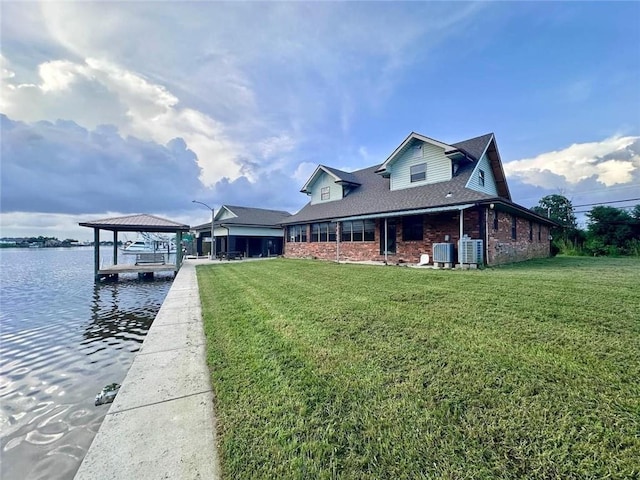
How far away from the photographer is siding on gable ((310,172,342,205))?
2050 cm

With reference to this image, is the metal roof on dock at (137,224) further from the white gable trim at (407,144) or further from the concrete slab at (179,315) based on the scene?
the white gable trim at (407,144)

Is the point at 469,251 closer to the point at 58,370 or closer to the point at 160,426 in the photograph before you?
the point at 160,426

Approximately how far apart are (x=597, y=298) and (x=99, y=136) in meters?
30.0

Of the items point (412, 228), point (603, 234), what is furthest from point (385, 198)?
point (603, 234)

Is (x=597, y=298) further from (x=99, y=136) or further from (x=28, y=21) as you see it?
(x=99, y=136)

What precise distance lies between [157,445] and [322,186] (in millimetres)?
20228

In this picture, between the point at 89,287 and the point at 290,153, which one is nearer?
the point at 89,287

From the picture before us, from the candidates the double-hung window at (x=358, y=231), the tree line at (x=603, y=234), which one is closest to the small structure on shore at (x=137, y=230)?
the double-hung window at (x=358, y=231)

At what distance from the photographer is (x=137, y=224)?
18.0 m

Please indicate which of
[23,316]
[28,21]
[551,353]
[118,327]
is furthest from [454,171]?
[23,316]

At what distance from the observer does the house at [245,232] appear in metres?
26.9

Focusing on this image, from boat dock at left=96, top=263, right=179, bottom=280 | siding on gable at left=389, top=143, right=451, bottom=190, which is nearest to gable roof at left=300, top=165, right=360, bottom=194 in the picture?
siding on gable at left=389, top=143, right=451, bottom=190

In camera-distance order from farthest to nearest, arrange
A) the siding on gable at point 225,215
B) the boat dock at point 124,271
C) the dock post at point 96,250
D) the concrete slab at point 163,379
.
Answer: the siding on gable at point 225,215
the boat dock at point 124,271
the dock post at point 96,250
the concrete slab at point 163,379

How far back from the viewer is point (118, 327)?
7.25 metres
